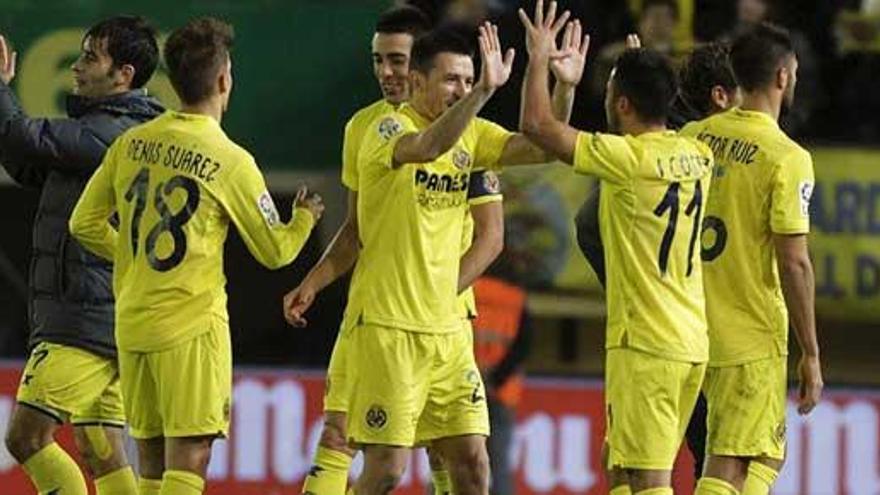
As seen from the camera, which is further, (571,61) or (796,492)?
(796,492)

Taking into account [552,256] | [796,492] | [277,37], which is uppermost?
[277,37]

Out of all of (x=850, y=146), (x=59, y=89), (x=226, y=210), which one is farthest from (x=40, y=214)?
(x=850, y=146)

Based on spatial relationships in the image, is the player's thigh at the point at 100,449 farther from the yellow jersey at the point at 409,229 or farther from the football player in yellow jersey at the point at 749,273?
the football player in yellow jersey at the point at 749,273

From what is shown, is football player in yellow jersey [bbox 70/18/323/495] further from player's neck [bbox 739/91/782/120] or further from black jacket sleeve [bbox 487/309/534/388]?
black jacket sleeve [bbox 487/309/534/388]

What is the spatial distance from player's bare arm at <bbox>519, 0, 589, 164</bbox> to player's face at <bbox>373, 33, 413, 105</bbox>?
4.60ft

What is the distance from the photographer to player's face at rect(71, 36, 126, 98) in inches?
455

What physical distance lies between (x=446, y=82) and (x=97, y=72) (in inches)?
55.7

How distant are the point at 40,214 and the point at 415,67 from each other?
1.68 m

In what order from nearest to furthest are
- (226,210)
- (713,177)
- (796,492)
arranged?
1. (226,210)
2. (713,177)
3. (796,492)

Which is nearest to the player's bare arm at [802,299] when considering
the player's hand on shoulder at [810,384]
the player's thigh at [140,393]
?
the player's hand on shoulder at [810,384]

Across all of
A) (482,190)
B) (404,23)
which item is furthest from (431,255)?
(404,23)

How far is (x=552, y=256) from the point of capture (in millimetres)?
16344

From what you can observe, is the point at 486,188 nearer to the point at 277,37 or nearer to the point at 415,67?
the point at 415,67

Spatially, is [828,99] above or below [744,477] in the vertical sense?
above
